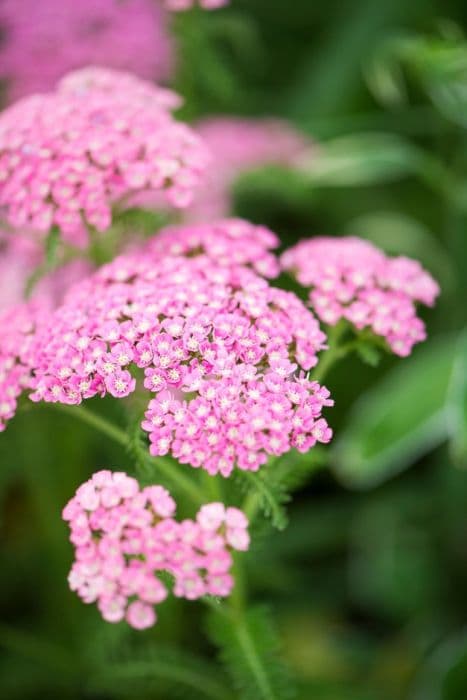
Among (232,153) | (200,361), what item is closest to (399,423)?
(232,153)

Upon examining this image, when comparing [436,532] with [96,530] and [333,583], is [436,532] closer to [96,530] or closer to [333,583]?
[333,583]

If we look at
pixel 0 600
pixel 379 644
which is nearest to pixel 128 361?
pixel 0 600

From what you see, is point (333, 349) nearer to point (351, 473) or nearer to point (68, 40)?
point (351, 473)

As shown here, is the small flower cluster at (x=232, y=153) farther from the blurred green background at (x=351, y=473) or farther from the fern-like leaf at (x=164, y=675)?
the fern-like leaf at (x=164, y=675)

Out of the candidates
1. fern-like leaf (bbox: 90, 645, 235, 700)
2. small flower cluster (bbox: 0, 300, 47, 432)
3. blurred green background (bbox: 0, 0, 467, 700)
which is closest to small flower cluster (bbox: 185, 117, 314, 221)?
blurred green background (bbox: 0, 0, 467, 700)

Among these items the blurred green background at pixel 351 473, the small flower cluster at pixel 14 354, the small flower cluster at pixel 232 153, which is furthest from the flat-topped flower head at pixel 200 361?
the small flower cluster at pixel 232 153

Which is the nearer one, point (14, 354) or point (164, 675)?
point (14, 354)

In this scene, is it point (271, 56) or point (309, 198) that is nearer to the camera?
point (309, 198)
